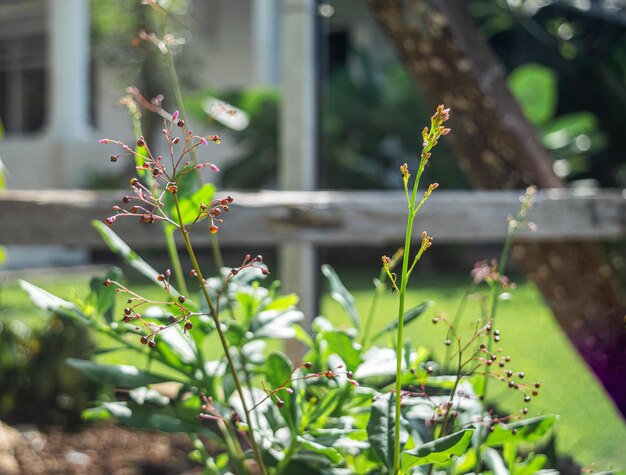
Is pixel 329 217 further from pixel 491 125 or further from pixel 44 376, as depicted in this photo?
pixel 44 376

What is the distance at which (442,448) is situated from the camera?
71 cm

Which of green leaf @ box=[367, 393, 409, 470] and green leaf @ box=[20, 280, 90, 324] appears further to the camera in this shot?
green leaf @ box=[20, 280, 90, 324]

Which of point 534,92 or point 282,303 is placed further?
point 534,92

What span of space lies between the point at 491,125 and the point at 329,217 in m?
0.55

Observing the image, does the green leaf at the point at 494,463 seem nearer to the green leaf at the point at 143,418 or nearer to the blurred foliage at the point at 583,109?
the green leaf at the point at 143,418

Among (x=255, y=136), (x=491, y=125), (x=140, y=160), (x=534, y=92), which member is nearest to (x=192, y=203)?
(x=140, y=160)

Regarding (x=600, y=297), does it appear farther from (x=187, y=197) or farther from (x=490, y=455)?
(x=187, y=197)

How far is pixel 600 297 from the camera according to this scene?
256 cm

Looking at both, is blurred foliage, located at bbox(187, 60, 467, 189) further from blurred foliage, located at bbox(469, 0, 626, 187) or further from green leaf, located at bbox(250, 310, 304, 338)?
green leaf, located at bbox(250, 310, 304, 338)

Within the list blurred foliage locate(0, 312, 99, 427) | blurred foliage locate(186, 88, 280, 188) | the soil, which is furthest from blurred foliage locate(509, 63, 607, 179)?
the soil

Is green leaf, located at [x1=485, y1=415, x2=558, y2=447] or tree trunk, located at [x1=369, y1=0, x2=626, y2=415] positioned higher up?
tree trunk, located at [x1=369, y1=0, x2=626, y2=415]

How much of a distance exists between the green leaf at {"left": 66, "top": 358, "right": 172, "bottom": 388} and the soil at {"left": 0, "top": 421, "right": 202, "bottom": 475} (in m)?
1.46

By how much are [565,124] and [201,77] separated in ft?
23.0

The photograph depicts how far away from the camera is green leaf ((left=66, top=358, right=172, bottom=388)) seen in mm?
1076
